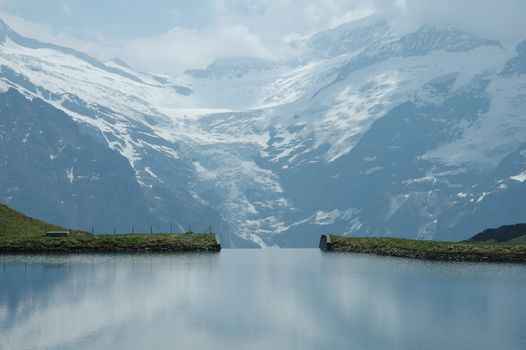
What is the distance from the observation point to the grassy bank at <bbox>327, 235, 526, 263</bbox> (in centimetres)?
14250

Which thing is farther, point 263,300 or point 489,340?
point 263,300

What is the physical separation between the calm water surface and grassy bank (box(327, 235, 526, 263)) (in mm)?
17620

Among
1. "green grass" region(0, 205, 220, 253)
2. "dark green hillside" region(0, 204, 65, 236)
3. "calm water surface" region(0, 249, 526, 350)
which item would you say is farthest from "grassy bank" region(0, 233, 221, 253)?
"calm water surface" region(0, 249, 526, 350)

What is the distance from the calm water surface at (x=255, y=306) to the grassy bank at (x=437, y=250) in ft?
57.8

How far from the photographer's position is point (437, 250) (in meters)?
148

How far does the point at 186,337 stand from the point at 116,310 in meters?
13.4

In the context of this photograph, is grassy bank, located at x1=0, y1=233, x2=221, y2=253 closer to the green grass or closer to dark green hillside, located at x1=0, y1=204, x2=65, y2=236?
the green grass

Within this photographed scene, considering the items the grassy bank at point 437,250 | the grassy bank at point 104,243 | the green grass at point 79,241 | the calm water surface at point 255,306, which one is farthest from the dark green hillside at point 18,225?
the grassy bank at point 437,250

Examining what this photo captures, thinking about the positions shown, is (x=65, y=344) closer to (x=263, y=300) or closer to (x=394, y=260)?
(x=263, y=300)

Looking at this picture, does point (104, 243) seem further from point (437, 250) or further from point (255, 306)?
point (255, 306)

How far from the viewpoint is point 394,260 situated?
460 feet

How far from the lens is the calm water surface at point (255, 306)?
68.0m

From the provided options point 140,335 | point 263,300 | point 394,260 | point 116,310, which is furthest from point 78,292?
point 394,260

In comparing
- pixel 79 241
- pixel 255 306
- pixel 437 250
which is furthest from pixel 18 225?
pixel 255 306
